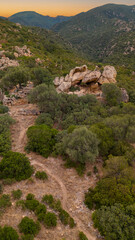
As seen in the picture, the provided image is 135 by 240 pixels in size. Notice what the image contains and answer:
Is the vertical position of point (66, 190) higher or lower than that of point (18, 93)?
lower

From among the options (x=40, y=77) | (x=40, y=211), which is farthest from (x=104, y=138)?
(x=40, y=77)

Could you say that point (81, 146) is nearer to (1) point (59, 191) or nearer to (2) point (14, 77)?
(1) point (59, 191)

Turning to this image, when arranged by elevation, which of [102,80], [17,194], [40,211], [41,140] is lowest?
[40,211]

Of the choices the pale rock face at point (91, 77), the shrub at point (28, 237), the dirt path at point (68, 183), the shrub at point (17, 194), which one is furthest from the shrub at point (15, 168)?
the pale rock face at point (91, 77)

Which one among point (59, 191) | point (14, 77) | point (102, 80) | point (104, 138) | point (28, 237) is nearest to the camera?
point (28, 237)

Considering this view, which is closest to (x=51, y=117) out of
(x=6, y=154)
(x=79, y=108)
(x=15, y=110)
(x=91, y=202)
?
(x=79, y=108)

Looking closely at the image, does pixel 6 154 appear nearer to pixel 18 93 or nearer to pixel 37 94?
pixel 37 94

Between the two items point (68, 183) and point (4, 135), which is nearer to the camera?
point (68, 183)

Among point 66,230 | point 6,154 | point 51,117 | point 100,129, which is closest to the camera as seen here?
point 66,230
